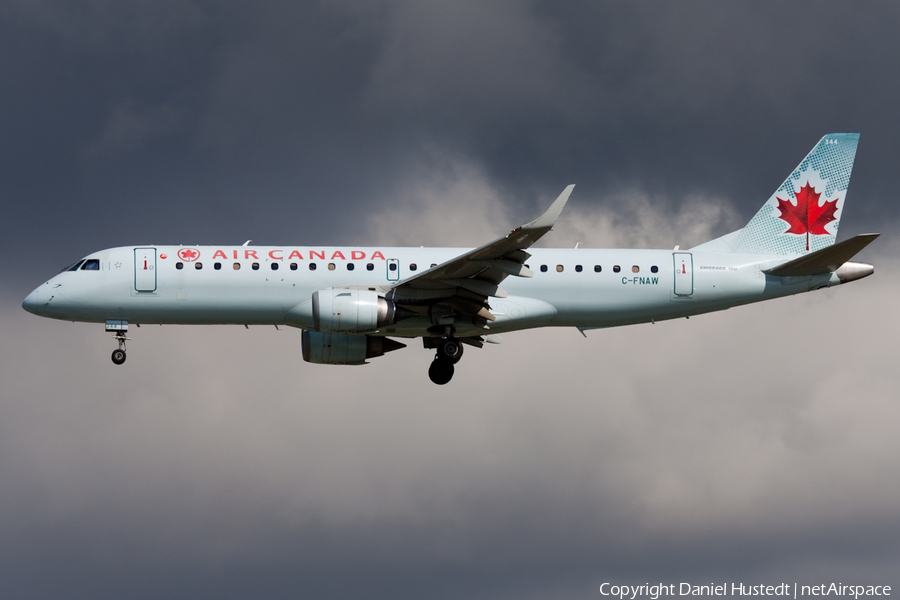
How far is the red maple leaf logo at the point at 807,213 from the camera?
160ft

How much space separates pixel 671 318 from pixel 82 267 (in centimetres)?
2193

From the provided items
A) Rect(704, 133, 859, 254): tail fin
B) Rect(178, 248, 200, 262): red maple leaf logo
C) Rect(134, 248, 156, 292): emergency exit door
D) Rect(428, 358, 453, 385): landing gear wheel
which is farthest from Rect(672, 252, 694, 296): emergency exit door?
Rect(134, 248, 156, 292): emergency exit door

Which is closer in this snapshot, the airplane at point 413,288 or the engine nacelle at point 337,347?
the airplane at point 413,288

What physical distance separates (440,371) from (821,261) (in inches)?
576

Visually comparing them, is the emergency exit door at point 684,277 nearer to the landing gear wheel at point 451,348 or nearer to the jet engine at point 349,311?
the landing gear wheel at point 451,348

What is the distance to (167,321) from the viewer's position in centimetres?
4353

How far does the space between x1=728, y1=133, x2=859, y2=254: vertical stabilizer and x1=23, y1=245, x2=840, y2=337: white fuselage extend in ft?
7.86

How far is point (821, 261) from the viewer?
44.8m

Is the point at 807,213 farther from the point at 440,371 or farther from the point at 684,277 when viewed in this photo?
the point at 440,371

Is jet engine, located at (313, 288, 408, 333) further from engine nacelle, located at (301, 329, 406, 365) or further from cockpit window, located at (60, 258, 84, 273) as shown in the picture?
cockpit window, located at (60, 258, 84, 273)

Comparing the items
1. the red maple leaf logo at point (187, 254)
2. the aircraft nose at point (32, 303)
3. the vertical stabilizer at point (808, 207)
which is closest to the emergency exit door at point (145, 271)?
the red maple leaf logo at point (187, 254)

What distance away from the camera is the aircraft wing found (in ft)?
132

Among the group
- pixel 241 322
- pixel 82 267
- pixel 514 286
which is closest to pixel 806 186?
pixel 514 286

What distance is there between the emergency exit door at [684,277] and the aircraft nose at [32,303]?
23.4m
